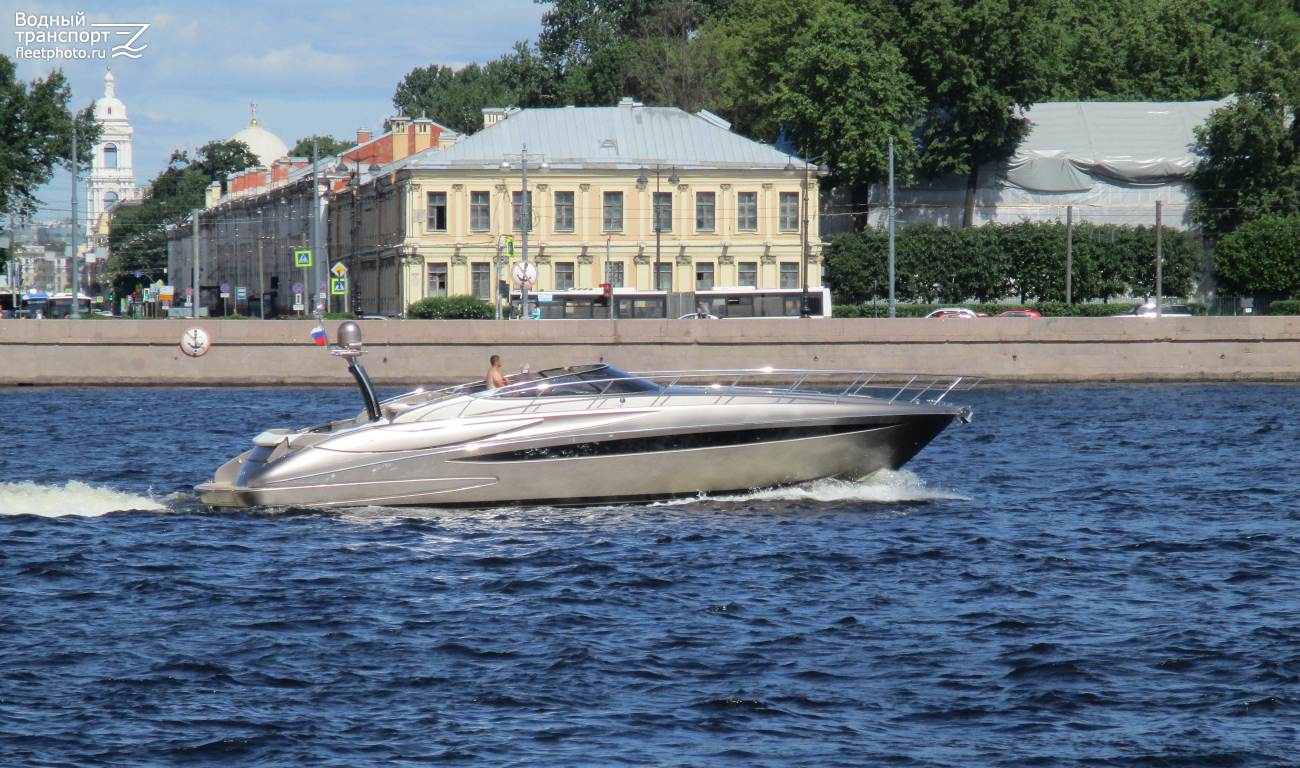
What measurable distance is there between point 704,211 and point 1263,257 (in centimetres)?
2035

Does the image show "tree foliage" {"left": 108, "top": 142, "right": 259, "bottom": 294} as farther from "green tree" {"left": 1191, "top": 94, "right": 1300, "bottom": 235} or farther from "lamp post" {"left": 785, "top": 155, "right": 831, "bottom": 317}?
"green tree" {"left": 1191, "top": 94, "right": 1300, "bottom": 235}

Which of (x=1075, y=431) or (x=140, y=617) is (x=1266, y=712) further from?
(x=1075, y=431)

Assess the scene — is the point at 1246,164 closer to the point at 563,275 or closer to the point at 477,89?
the point at 563,275

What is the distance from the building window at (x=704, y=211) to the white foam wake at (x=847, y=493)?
38.4 m

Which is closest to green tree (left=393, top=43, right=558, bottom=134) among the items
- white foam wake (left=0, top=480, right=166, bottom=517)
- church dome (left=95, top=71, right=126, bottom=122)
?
white foam wake (left=0, top=480, right=166, bottom=517)

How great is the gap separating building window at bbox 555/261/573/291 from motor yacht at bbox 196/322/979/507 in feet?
128

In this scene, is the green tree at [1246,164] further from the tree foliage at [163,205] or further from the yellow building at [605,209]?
the tree foliage at [163,205]

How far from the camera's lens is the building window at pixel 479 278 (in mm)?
53375

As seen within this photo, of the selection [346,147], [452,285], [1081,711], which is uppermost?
[346,147]

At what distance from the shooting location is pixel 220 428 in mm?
24938

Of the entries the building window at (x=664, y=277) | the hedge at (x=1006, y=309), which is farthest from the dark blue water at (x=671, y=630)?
the building window at (x=664, y=277)

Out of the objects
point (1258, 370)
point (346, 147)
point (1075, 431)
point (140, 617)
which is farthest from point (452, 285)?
point (346, 147)

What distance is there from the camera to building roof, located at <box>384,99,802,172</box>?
53.3 metres

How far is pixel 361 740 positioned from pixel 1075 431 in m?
19.2
